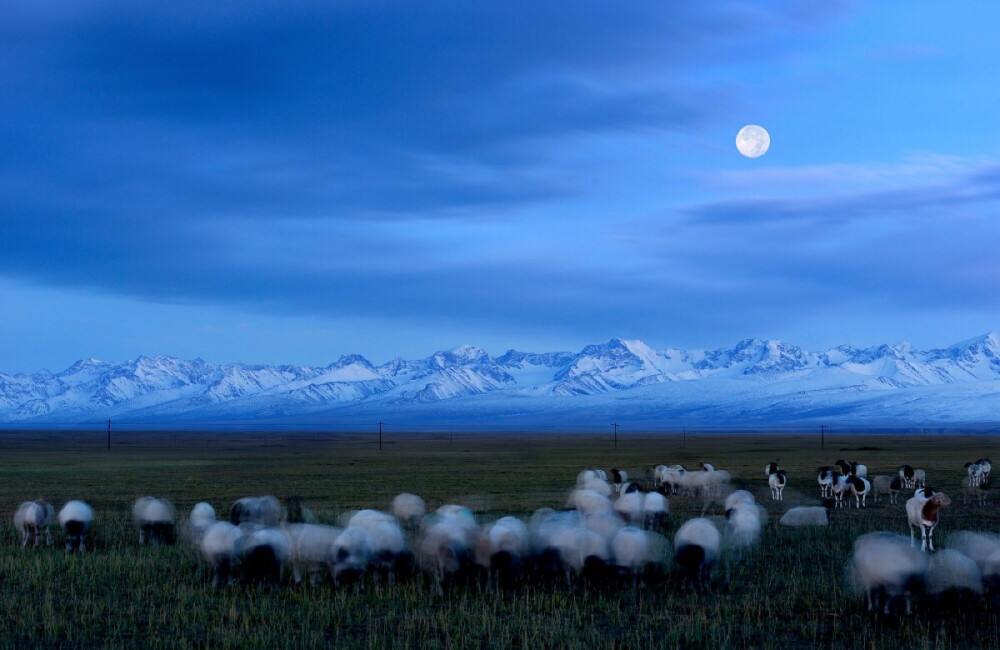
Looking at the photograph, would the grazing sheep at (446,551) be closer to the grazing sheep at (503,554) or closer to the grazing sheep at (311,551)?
the grazing sheep at (503,554)

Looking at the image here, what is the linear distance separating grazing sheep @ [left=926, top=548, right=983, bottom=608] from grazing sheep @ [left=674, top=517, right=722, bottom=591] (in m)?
3.37

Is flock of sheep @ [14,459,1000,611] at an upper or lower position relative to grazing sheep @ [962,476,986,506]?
upper

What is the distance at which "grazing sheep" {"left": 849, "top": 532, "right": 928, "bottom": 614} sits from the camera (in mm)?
13781

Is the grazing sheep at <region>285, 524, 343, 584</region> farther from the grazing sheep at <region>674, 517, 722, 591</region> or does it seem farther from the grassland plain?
the grazing sheep at <region>674, 517, 722, 591</region>

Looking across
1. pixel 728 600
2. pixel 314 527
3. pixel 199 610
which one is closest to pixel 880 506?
pixel 728 600

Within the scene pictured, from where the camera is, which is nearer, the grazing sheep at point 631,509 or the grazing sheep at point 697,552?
the grazing sheep at point 697,552

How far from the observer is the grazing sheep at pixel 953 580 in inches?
548

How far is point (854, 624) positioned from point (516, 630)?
4.66 m

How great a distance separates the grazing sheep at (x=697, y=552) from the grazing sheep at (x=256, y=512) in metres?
9.67

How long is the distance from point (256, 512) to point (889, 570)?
13.5 m

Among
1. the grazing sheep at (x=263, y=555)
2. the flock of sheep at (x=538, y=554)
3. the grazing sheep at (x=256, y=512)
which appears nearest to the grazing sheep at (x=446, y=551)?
the flock of sheep at (x=538, y=554)

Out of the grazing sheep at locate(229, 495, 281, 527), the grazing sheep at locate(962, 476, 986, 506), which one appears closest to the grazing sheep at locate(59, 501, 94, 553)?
the grazing sheep at locate(229, 495, 281, 527)

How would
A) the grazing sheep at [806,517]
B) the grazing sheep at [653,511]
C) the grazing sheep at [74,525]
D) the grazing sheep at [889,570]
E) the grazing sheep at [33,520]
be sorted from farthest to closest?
the grazing sheep at [806,517] → the grazing sheep at [653,511] → the grazing sheep at [33,520] → the grazing sheep at [74,525] → the grazing sheep at [889,570]

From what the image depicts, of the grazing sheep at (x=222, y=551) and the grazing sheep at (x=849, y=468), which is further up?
the grazing sheep at (x=222, y=551)
